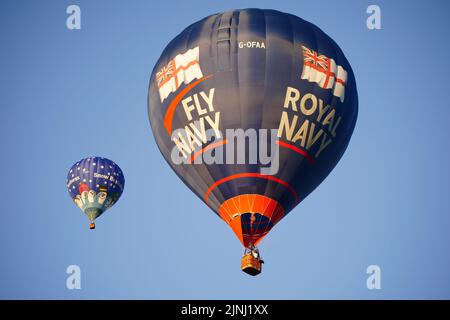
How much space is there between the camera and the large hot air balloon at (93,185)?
91.9ft

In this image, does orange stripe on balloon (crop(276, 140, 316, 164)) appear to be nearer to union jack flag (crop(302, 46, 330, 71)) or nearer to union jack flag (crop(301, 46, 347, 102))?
union jack flag (crop(301, 46, 347, 102))

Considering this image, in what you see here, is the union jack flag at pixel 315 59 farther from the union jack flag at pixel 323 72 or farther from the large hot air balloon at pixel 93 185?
the large hot air balloon at pixel 93 185

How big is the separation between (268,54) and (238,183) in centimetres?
292

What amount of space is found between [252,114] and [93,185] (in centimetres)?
838

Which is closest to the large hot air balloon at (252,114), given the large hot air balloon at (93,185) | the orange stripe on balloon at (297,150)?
the orange stripe on balloon at (297,150)

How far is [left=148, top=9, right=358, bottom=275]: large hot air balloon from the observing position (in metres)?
20.9

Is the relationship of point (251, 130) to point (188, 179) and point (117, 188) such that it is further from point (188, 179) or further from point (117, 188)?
point (117, 188)

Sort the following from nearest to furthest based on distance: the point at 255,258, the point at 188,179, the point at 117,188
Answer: the point at 255,258 < the point at 188,179 < the point at 117,188

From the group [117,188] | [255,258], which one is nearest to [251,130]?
[255,258]

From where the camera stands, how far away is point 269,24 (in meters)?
22.2

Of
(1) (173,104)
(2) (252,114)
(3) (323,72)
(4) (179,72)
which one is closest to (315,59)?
(3) (323,72)

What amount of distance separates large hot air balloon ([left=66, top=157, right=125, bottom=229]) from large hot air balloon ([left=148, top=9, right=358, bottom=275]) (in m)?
5.91

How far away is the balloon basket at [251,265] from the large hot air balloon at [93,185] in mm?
8421

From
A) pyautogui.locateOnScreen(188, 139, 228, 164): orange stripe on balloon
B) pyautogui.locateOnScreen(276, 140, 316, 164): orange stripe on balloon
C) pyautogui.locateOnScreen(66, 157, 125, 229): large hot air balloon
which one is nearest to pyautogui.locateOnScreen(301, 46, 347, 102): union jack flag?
pyautogui.locateOnScreen(276, 140, 316, 164): orange stripe on balloon
